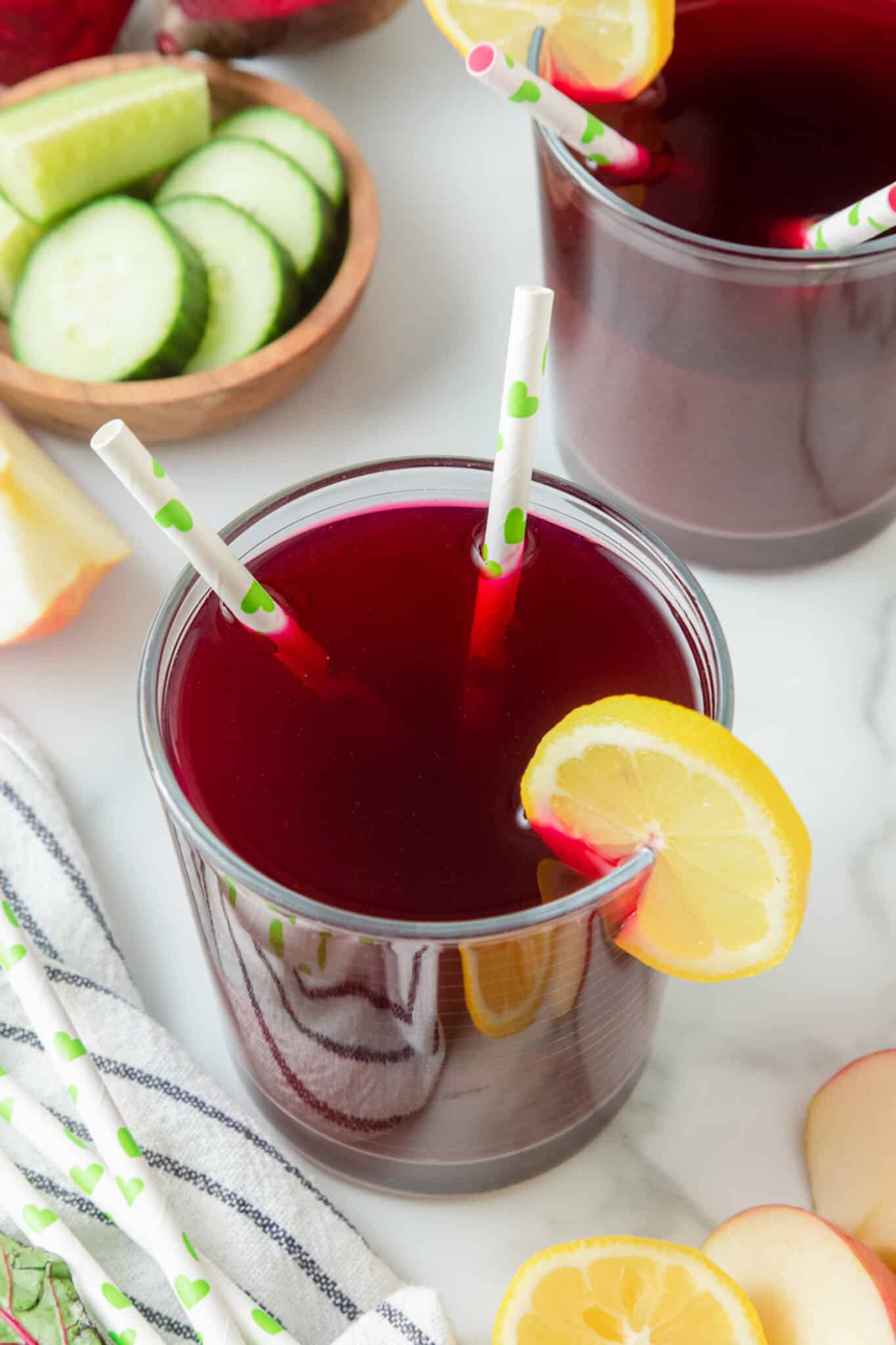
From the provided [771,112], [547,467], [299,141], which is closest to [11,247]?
[299,141]

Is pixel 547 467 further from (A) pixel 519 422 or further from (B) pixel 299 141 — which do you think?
(A) pixel 519 422

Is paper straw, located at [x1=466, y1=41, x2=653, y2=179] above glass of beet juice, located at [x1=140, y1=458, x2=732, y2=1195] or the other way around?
above

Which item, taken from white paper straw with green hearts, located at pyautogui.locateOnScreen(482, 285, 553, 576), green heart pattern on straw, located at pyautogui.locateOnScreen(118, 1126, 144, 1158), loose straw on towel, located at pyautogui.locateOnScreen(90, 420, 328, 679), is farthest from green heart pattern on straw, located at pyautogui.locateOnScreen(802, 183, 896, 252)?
green heart pattern on straw, located at pyautogui.locateOnScreen(118, 1126, 144, 1158)

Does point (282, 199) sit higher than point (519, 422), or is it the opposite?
point (519, 422)

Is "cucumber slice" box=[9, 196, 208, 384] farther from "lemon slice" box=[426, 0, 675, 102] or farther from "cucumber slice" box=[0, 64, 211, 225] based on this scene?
"lemon slice" box=[426, 0, 675, 102]

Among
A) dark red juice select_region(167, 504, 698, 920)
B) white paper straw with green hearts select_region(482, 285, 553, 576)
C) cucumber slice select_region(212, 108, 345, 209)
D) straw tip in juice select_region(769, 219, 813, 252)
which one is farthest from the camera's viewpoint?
cucumber slice select_region(212, 108, 345, 209)

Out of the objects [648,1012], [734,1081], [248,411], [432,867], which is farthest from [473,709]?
[248,411]
